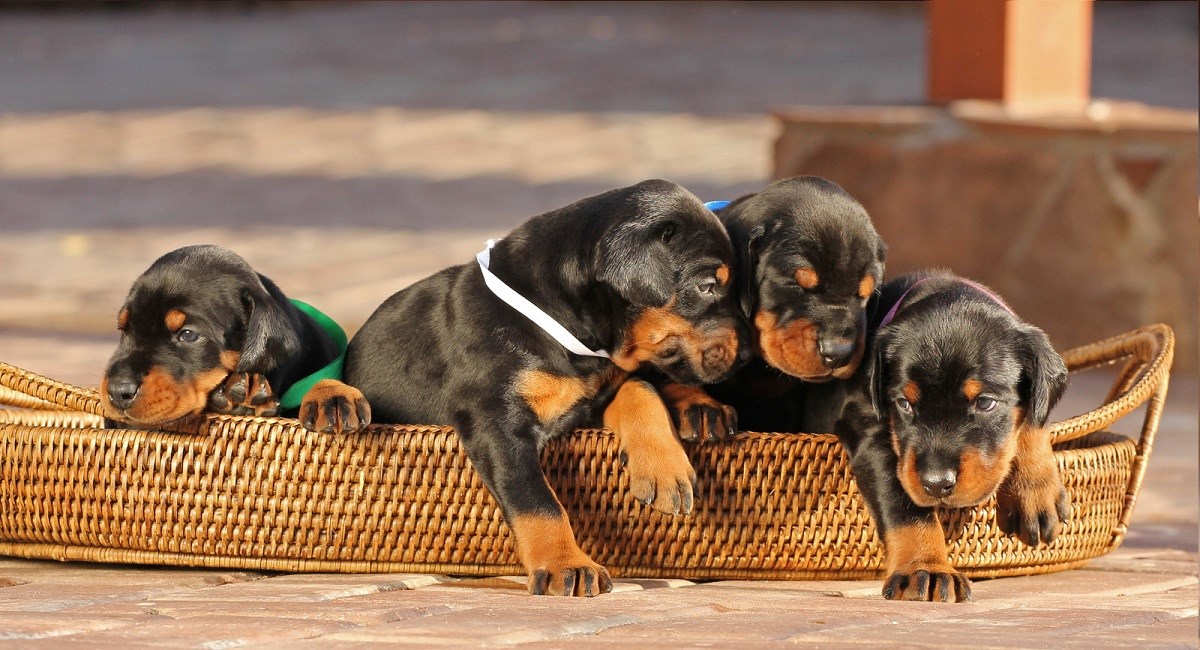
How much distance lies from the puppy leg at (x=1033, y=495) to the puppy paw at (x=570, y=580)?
89cm

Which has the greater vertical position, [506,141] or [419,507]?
[506,141]

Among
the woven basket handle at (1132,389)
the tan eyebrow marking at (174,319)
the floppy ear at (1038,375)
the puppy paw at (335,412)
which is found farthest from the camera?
the woven basket handle at (1132,389)

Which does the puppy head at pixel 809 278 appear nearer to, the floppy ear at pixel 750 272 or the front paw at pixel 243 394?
the floppy ear at pixel 750 272

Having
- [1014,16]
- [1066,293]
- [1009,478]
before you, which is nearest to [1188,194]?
[1066,293]

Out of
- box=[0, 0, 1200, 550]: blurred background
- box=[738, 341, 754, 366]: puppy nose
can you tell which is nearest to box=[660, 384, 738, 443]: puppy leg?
box=[738, 341, 754, 366]: puppy nose

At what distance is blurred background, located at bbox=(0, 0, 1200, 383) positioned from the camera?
6461 mm

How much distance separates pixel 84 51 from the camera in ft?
51.2

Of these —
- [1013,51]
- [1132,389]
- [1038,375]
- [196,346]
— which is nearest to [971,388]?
[1038,375]

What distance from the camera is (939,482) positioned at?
2936 millimetres

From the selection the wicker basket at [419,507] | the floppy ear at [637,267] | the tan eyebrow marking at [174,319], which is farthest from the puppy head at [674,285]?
the tan eyebrow marking at [174,319]

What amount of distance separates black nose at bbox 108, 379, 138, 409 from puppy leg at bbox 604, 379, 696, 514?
1.03m

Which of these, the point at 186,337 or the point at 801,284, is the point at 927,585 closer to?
the point at 801,284

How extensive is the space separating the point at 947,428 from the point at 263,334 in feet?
4.93

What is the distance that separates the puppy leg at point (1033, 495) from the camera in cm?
322
